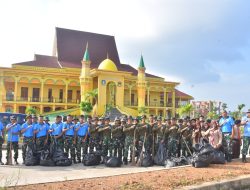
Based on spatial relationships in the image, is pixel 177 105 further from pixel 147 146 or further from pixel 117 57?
pixel 147 146

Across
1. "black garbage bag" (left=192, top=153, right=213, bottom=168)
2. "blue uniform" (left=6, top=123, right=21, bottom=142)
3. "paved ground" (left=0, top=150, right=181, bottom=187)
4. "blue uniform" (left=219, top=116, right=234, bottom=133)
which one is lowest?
"paved ground" (left=0, top=150, right=181, bottom=187)

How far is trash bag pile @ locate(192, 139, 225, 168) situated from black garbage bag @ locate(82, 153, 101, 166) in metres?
2.97

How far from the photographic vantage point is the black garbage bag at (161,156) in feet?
32.6

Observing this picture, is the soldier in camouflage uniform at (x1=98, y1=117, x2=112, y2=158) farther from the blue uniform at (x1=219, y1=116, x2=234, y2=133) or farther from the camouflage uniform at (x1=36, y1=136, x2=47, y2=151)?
the blue uniform at (x1=219, y1=116, x2=234, y2=133)

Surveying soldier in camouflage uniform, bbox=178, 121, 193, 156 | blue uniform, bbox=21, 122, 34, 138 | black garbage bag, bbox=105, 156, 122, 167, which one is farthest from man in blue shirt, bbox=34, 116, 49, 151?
soldier in camouflage uniform, bbox=178, 121, 193, 156

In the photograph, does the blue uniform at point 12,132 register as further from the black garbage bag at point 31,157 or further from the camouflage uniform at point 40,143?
the camouflage uniform at point 40,143

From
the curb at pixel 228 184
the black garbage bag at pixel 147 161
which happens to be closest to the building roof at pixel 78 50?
the black garbage bag at pixel 147 161

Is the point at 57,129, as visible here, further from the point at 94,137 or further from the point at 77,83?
the point at 77,83

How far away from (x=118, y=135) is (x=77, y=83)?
33.3 meters

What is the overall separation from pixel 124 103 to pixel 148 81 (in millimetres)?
5019

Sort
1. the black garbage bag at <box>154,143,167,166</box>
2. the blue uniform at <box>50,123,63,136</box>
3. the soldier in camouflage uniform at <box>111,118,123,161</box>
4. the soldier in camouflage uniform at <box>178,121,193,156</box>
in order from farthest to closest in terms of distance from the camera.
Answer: the soldier in camouflage uniform at <box>178,121,193,156</box> → the soldier in camouflage uniform at <box>111,118,123,161</box> → the blue uniform at <box>50,123,63,136</box> → the black garbage bag at <box>154,143,167,166</box>

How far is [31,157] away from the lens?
372 inches

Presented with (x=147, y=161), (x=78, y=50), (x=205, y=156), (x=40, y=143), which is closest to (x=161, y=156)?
(x=147, y=161)

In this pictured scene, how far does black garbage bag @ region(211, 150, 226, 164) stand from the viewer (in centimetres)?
896
